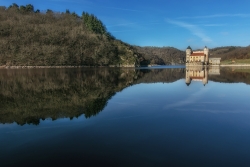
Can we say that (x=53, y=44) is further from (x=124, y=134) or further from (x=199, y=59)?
(x=124, y=134)

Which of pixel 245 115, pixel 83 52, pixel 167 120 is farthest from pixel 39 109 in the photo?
pixel 83 52

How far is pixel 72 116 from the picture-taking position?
43.1 ft

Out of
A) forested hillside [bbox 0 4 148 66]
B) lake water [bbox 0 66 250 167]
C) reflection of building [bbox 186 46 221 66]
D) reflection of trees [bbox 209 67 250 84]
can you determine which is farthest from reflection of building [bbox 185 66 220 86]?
reflection of building [bbox 186 46 221 66]

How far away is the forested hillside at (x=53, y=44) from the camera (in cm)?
10075

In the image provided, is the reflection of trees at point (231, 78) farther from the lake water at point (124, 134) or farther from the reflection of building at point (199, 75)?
the lake water at point (124, 134)

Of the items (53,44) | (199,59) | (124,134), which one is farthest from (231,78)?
(199,59)

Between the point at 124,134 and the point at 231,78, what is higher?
the point at 231,78

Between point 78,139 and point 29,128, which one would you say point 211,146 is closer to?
point 78,139

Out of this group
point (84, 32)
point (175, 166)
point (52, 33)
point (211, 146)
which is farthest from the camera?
point (84, 32)

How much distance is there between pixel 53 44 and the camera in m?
111

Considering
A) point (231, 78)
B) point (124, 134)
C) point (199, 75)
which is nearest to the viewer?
point (124, 134)

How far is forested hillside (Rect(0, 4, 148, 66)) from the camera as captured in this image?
331 ft

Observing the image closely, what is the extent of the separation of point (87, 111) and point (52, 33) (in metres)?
108

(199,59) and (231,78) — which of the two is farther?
(199,59)
